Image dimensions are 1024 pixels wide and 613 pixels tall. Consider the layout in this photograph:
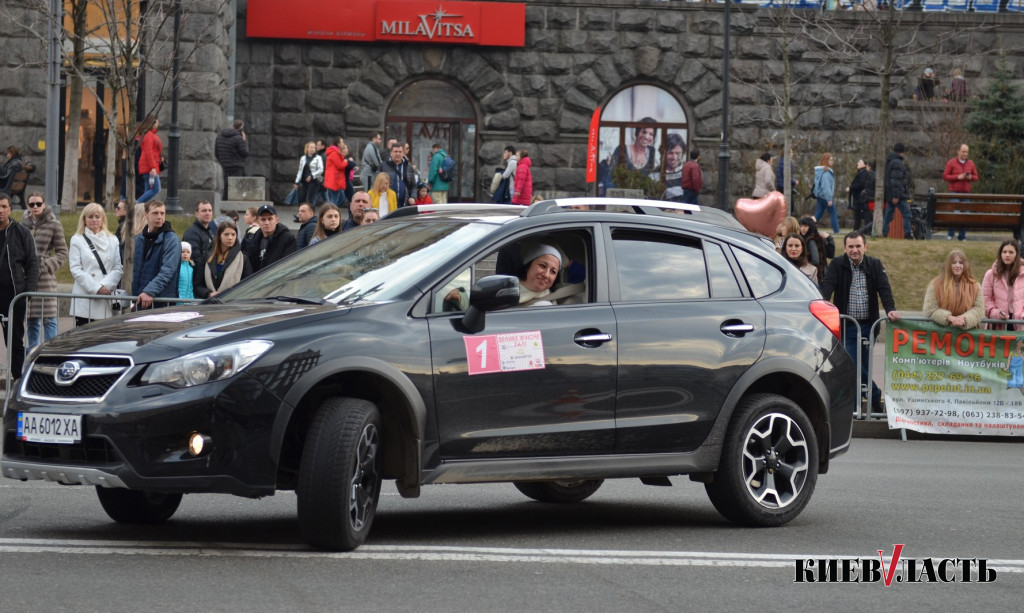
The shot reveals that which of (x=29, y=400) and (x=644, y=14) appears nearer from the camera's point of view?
(x=29, y=400)

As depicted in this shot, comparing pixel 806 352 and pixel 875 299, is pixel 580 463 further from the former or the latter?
pixel 875 299

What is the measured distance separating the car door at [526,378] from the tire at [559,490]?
1.49 m

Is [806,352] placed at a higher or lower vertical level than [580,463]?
higher

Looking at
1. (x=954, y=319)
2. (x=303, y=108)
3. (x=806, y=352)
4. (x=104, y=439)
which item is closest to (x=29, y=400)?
(x=104, y=439)

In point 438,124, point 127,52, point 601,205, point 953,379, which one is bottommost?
point 953,379

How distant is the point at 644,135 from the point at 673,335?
28.0 m

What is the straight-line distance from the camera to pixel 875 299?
14.8 m

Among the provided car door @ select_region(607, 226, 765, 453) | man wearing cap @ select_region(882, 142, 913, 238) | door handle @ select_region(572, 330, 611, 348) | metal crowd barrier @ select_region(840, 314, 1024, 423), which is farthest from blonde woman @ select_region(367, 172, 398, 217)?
door handle @ select_region(572, 330, 611, 348)

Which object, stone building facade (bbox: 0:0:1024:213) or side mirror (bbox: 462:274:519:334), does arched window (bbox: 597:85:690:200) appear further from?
side mirror (bbox: 462:274:519:334)

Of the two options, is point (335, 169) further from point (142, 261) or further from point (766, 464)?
point (766, 464)

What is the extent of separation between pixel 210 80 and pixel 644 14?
35.8 feet

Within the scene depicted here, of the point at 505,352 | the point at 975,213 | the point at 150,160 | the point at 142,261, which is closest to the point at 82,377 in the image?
the point at 505,352

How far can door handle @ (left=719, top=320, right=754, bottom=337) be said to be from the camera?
800 cm

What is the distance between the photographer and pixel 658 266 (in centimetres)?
800
